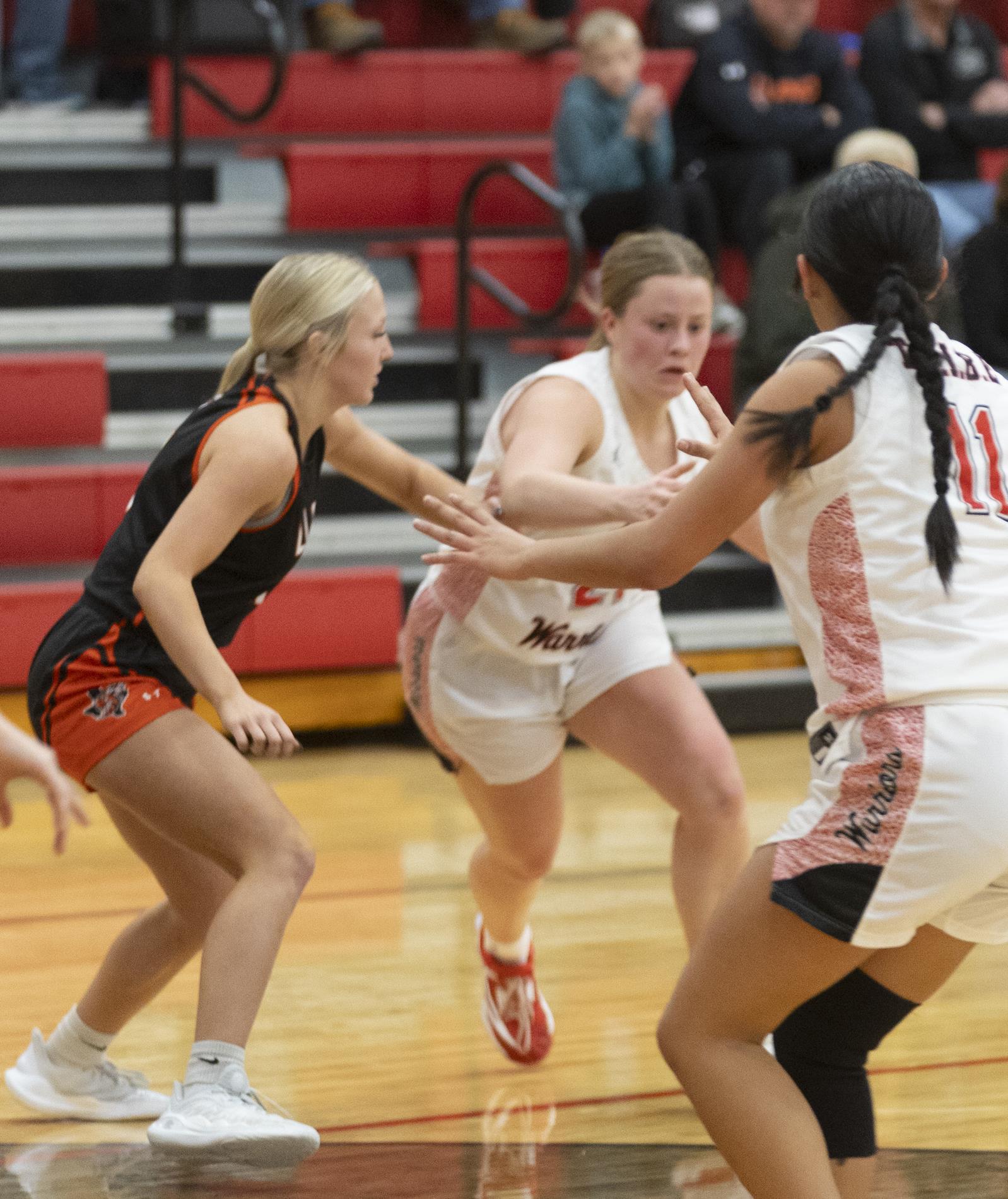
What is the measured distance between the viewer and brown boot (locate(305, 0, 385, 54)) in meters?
7.02

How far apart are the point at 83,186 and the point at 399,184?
1.19m

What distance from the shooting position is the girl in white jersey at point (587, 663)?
9.68ft

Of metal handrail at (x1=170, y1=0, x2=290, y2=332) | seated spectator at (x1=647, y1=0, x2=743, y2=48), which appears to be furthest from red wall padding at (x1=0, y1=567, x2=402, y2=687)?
seated spectator at (x1=647, y1=0, x2=743, y2=48)

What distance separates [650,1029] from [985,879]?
1492mm

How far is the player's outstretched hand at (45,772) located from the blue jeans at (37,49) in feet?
18.5

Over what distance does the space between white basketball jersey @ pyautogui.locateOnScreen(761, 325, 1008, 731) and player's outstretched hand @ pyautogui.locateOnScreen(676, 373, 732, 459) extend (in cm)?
27

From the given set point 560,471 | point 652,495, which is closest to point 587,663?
point 560,471

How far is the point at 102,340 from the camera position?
245 inches

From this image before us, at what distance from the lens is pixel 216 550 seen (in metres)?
2.41

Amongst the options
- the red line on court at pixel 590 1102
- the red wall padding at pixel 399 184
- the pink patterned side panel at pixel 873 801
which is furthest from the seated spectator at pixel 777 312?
the pink patterned side panel at pixel 873 801

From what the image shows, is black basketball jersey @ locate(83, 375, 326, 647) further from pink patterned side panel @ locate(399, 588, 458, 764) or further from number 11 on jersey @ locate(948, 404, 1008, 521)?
number 11 on jersey @ locate(948, 404, 1008, 521)

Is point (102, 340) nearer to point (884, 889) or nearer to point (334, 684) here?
point (334, 684)

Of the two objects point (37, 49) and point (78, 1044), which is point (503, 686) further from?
point (37, 49)

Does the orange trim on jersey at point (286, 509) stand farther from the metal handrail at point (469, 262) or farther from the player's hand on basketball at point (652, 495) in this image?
the metal handrail at point (469, 262)
